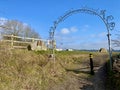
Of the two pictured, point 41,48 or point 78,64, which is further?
point 41,48

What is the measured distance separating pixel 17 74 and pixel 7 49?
8.15 feet

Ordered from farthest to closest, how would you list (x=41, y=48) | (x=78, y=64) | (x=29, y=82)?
(x=41, y=48), (x=78, y=64), (x=29, y=82)

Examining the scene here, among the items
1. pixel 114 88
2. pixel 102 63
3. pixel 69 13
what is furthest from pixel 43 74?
pixel 102 63

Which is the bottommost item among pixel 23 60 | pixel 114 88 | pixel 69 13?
pixel 114 88

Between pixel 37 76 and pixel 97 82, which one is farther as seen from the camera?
pixel 97 82

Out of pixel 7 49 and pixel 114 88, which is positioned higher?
pixel 7 49

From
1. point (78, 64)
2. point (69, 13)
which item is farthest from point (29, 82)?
point (78, 64)

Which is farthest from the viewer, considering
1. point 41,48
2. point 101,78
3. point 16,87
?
point 41,48

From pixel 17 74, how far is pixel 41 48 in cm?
1190

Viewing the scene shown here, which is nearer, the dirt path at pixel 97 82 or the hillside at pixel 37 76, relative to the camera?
the hillside at pixel 37 76

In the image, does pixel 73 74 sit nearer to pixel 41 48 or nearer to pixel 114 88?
pixel 114 88

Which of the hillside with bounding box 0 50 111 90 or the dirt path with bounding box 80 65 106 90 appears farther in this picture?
the dirt path with bounding box 80 65 106 90

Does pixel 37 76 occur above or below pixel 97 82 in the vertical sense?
above

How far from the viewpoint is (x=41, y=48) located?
24953 millimetres
